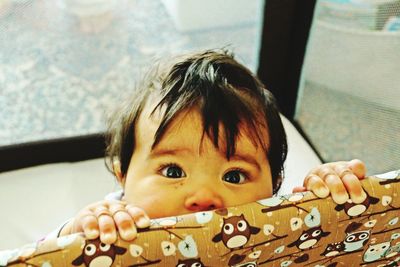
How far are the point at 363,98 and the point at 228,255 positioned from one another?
695mm

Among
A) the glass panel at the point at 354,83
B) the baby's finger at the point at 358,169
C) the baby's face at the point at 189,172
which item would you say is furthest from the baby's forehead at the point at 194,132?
the glass panel at the point at 354,83

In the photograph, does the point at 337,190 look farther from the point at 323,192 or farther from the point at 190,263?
the point at 190,263

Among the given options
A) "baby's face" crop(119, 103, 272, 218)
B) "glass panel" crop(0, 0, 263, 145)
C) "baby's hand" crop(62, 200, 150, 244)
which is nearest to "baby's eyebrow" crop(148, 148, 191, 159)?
"baby's face" crop(119, 103, 272, 218)

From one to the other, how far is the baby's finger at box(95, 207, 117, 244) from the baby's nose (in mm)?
109

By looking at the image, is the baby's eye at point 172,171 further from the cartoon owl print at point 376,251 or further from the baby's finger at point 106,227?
the cartoon owl print at point 376,251

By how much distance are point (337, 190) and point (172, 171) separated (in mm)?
200

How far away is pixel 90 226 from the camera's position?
459 mm

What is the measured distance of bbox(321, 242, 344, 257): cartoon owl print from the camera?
54cm

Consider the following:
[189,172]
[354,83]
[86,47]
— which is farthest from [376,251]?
[86,47]

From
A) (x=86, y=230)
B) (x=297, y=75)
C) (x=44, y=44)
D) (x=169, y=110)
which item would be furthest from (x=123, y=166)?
(x=297, y=75)

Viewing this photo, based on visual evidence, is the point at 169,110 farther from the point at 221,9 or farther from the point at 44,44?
the point at 221,9

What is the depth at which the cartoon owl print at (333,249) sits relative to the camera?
0.54m

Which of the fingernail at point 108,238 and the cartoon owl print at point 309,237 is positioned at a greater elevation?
the fingernail at point 108,238

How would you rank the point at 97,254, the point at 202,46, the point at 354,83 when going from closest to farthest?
the point at 97,254 < the point at 354,83 < the point at 202,46
